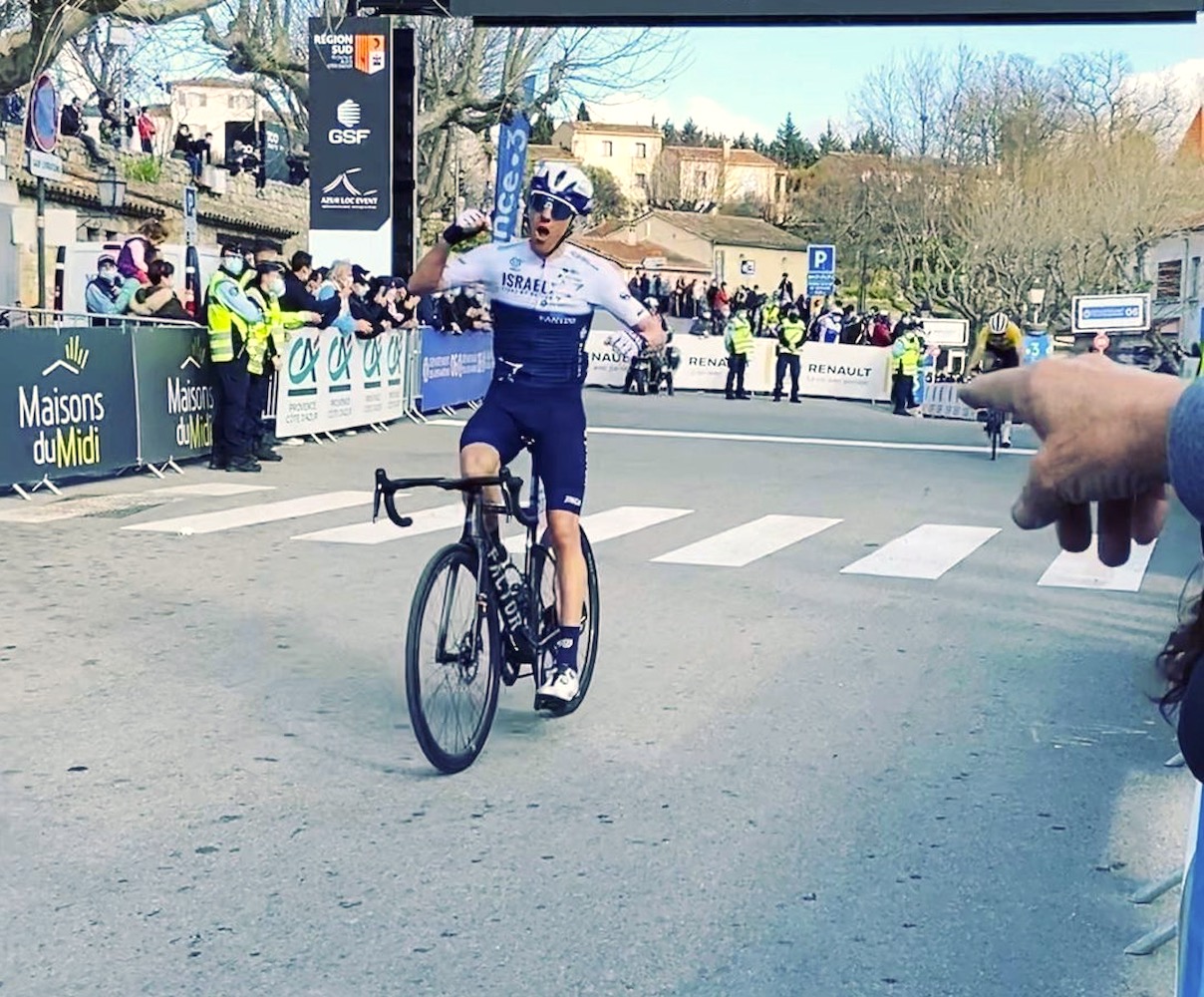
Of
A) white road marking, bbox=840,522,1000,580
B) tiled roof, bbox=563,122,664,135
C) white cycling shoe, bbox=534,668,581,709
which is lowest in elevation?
white road marking, bbox=840,522,1000,580

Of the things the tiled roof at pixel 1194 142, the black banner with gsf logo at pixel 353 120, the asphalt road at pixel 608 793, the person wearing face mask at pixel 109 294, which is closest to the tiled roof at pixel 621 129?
the tiled roof at pixel 1194 142

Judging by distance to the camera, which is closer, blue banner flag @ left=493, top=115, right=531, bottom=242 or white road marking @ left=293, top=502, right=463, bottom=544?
white road marking @ left=293, top=502, right=463, bottom=544

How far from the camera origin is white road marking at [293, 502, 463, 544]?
11.0 meters

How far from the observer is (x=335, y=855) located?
4.79 m

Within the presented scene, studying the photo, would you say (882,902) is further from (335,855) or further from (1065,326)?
(1065,326)

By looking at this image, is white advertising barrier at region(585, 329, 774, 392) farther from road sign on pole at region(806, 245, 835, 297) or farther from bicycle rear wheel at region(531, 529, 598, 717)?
bicycle rear wheel at region(531, 529, 598, 717)

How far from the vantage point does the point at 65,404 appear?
1288 centimetres

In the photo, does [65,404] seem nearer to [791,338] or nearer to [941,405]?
[941,405]

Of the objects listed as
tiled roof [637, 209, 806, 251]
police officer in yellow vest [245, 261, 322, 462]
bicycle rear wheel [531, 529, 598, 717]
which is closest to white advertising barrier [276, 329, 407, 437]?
police officer in yellow vest [245, 261, 322, 462]

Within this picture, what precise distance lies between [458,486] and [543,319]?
74 centimetres

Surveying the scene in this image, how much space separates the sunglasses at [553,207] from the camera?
5914 mm

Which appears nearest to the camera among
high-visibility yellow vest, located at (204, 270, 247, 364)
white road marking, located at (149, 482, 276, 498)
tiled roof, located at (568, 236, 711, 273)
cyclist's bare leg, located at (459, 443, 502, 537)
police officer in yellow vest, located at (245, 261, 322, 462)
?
cyclist's bare leg, located at (459, 443, 502, 537)

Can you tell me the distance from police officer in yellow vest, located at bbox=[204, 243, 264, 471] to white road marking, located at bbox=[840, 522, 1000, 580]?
6.26m

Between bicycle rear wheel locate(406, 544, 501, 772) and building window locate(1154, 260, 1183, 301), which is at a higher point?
building window locate(1154, 260, 1183, 301)
